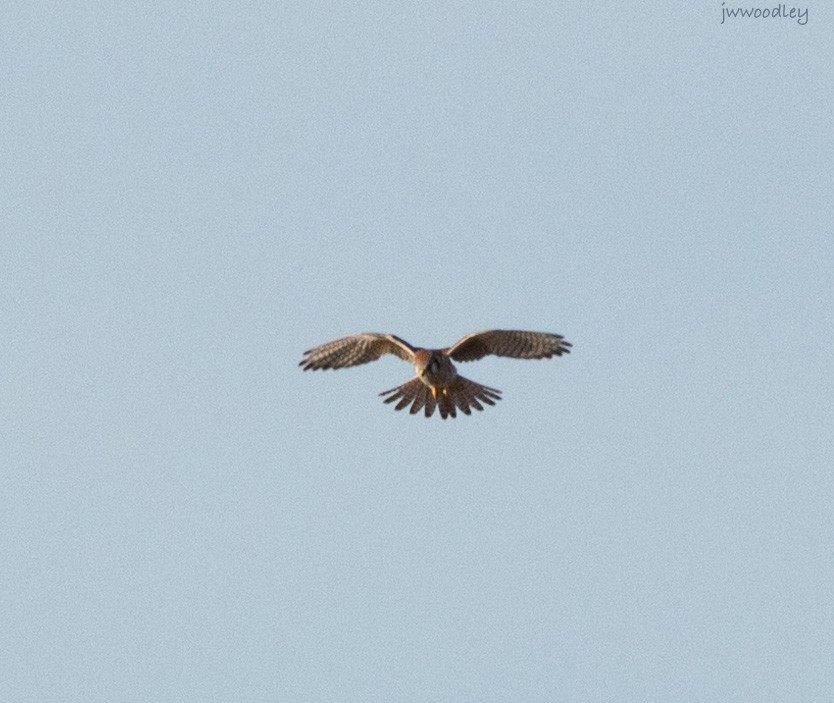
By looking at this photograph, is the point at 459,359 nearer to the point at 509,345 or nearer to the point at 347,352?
the point at 509,345

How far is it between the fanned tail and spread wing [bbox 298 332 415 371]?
81 centimetres

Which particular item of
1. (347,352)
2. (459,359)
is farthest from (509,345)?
(347,352)

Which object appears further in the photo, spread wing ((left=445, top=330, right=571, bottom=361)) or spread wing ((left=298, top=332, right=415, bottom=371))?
spread wing ((left=298, top=332, right=415, bottom=371))

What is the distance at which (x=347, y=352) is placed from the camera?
2939 cm

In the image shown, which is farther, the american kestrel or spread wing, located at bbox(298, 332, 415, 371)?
spread wing, located at bbox(298, 332, 415, 371)

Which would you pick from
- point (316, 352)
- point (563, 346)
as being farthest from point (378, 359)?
point (563, 346)

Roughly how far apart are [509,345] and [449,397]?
3.47 ft

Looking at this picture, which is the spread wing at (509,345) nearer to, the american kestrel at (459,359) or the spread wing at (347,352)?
the american kestrel at (459,359)

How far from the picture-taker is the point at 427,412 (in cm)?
2833

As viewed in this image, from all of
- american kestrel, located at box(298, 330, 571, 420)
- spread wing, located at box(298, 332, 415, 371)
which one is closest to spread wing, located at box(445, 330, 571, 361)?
american kestrel, located at box(298, 330, 571, 420)

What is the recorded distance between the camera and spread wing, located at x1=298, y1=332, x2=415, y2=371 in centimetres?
2922

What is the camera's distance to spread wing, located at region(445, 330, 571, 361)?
28.2m

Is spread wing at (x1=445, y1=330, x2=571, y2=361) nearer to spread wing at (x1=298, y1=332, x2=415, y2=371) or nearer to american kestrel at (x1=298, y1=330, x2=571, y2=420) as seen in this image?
american kestrel at (x1=298, y1=330, x2=571, y2=420)

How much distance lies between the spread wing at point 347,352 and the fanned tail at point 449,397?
2.66 ft
